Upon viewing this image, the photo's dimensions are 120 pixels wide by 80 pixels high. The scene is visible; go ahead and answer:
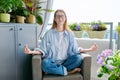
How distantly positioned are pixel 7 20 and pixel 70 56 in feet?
3.04

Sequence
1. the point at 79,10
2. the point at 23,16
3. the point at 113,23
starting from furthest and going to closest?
the point at 79,10
the point at 113,23
the point at 23,16

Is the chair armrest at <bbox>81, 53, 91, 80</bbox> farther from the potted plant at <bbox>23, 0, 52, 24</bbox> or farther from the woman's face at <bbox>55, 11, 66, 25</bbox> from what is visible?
the potted plant at <bbox>23, 0, 52, 24</bbox>

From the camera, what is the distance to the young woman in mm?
2426

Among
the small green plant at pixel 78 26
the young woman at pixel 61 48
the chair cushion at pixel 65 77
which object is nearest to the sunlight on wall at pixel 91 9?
the small green plant at pixel 78 26

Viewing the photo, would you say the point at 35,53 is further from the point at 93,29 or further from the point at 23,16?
the point at 93,29

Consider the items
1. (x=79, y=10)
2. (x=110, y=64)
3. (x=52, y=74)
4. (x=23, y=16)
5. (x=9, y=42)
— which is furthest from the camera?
(x=79, y=10)

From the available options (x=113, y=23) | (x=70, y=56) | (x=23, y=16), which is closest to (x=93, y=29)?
(x=113, y=23)

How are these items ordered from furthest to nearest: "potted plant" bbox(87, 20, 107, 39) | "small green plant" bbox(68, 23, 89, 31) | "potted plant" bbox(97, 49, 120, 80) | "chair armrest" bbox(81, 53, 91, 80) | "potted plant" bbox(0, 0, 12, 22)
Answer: "small green plant" bbox(68, 23, 89, 31), "potted plant" bbox(87, 20, 107, 39), "chair armrest" bbox(81, 53, 91, 80), "potted plant" bbox(0, 0, 12, 22), "potted plant" bbox(97, 49, 120, 80)

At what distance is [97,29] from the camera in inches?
136

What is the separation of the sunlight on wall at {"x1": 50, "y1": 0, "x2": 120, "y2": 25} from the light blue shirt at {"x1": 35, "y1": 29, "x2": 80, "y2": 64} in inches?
45.2

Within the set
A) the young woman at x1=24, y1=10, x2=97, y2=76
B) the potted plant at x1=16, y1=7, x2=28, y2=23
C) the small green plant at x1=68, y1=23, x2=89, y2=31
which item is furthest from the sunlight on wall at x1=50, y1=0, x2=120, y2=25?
the potted plant at x1=16, y1=7, x2=28, y2=23

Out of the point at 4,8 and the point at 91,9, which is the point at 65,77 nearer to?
the point at 4,8

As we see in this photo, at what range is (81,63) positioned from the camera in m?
2.42

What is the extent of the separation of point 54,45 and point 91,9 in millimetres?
1442
